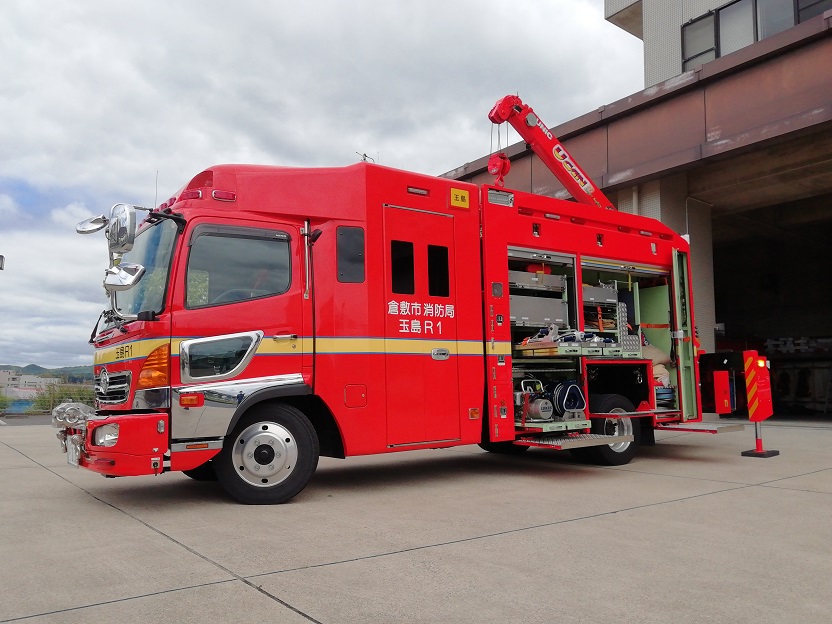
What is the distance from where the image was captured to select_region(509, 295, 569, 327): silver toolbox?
8316mm

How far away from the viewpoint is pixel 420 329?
7.34 m

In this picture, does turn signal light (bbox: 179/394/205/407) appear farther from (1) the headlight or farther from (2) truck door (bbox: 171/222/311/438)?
(1) the headlight

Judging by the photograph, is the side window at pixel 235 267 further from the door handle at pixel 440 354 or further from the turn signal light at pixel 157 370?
the door handle at pixel 440 354

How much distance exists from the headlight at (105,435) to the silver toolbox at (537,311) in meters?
4.49

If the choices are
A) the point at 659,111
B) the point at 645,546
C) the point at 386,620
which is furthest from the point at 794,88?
the point at 386,620

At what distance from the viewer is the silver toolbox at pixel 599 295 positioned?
9.22 meters

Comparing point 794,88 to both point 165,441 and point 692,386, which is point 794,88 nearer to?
point 692,386

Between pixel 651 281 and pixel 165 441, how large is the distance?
24.1 ft

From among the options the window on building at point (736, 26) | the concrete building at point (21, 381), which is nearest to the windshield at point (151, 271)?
the window on building at point (736, 26)

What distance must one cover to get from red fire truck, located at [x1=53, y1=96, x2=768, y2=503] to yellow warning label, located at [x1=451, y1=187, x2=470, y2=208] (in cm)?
2

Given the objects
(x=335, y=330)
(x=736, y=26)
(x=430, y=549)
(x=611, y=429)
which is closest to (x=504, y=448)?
(x=611, y=429)

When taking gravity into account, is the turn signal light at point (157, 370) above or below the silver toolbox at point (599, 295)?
below

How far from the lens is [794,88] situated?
1299 centimetres

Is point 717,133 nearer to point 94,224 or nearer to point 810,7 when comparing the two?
point 810,7
